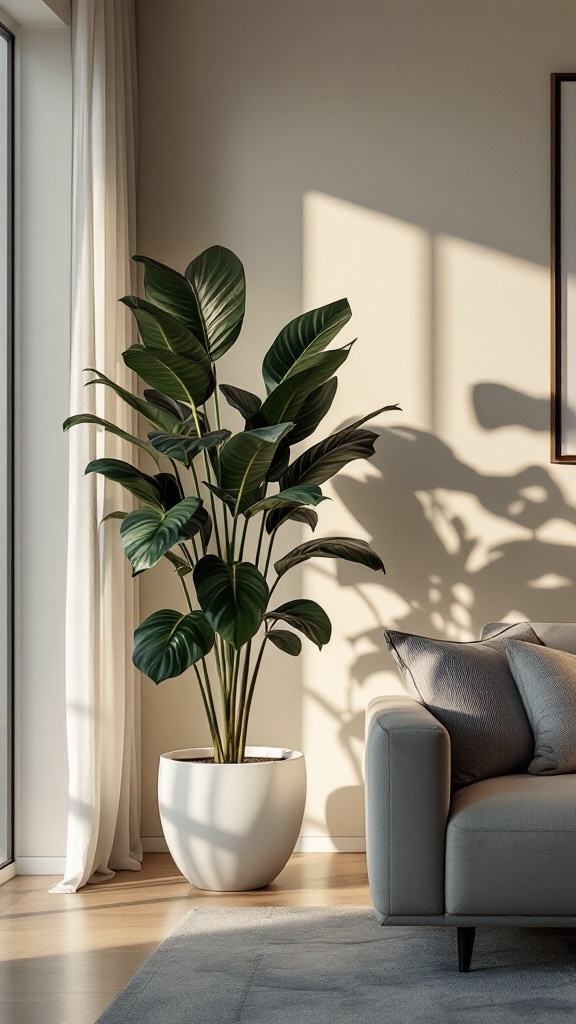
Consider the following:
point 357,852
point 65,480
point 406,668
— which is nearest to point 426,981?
point 406,668

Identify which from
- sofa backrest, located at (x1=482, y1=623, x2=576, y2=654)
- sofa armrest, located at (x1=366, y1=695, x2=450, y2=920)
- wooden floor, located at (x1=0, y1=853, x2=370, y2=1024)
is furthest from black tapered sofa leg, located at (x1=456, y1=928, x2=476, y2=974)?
sofa backrest, located at (x1=482, y1=623, x2=576, y2=654)

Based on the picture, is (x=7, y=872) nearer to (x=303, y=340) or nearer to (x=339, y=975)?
(x=339, y=975)

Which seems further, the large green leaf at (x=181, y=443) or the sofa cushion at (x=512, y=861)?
the large green leaf at (x=181, y=443)

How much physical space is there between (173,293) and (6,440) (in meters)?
0.74

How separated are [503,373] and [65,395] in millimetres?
1504

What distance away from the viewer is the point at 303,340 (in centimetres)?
318

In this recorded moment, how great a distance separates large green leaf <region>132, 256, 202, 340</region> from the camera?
3170mm

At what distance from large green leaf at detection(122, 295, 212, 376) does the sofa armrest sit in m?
1.27

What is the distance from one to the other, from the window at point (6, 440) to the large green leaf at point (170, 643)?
642 mm

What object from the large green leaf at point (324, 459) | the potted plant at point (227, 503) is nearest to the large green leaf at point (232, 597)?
the potted plant at point (227, 503)

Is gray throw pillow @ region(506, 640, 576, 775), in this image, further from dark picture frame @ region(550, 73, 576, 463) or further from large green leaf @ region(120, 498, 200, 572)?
dark picture frame @ region(550, 73, 576, 463)

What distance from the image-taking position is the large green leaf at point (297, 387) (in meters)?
3.04

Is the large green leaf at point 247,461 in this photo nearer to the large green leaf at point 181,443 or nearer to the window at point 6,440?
the large green leaf at point 181,443

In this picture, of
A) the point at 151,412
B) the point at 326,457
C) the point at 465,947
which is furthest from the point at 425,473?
the point at 465,947
